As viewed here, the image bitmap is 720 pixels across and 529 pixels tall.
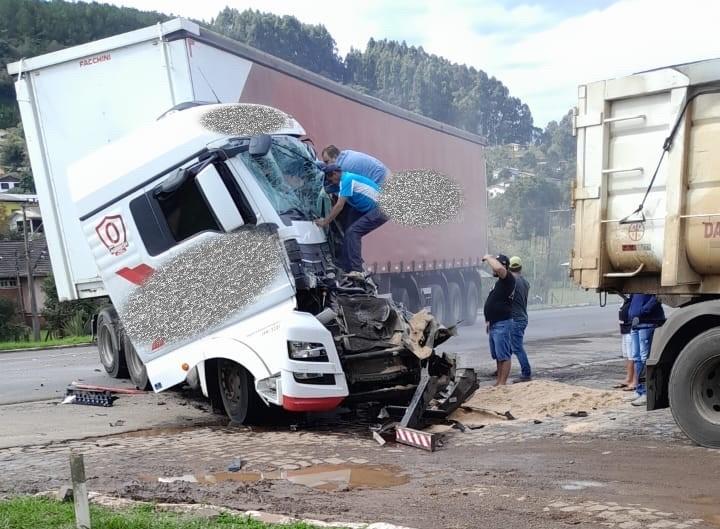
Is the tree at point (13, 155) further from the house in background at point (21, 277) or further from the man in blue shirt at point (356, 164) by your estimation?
the man in blue shirt at point (356, 164)

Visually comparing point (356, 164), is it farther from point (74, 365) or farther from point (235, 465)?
point (74, 365)

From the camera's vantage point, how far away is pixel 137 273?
26.9 ft

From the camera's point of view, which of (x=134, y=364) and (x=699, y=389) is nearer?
(x=699, y=389)

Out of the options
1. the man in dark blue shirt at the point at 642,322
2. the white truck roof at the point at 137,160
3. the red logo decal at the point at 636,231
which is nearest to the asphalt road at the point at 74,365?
the white truck roof at the point at 137,160

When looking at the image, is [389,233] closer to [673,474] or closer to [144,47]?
[144,47]

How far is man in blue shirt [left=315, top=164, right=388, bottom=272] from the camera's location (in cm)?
890

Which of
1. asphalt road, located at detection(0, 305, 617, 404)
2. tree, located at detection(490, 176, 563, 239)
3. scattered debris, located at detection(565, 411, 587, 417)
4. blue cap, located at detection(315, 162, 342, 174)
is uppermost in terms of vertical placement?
tree, located at detection(490, 176, 563, 239)

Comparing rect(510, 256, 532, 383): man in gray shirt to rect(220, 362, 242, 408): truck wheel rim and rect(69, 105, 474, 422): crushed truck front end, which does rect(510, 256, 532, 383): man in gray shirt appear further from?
rect(220, 362, 242, 408): truck wheel rim

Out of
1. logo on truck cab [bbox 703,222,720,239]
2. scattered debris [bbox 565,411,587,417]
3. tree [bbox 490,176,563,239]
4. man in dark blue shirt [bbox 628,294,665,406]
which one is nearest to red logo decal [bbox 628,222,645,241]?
logo on truck cab [bbox 703,222,720,239]

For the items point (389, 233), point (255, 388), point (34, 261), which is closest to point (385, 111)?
point (389, 233)

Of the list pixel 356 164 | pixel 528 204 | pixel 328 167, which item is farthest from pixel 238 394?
pixel 528 204

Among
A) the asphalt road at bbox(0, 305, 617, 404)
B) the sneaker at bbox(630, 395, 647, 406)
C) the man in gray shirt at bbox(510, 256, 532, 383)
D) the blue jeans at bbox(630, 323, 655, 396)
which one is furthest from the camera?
the asphalt road at bbox(0, 305, 617, 404)

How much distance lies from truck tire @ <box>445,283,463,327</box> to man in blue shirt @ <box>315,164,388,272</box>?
1291 centimetres

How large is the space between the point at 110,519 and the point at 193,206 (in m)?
3.99
